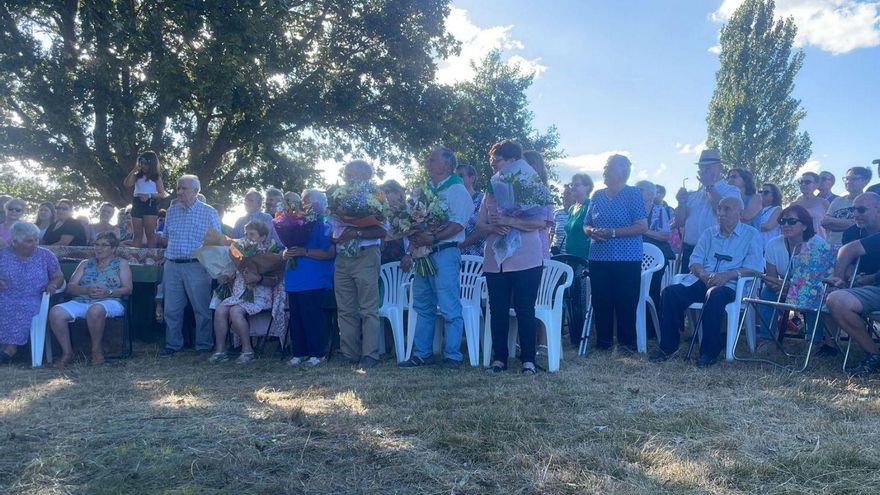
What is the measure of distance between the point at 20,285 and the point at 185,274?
1611 mm

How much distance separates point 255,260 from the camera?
7535 mm

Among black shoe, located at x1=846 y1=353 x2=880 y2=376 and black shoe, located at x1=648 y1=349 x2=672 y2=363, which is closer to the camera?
black shoe, located at x1=846 y1=353 x2=880 y2=376

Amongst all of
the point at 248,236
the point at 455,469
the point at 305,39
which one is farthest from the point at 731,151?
the point at 455,469

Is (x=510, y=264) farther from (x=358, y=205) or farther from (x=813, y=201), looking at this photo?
(x=813, y=201)

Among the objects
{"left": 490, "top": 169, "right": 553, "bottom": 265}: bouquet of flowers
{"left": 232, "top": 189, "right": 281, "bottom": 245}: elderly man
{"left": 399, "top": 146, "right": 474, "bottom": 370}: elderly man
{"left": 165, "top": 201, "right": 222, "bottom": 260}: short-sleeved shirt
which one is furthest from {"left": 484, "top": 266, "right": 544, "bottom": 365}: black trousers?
{"left": 165, "top": 201, "right": 222, "bottom": 260}: short-sleeved shirt

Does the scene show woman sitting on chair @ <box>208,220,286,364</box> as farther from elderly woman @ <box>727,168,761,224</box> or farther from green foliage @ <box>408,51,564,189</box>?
green foliage @ <box>408,51,564,189</box>

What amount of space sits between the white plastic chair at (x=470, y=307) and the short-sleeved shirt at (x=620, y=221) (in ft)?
3.71

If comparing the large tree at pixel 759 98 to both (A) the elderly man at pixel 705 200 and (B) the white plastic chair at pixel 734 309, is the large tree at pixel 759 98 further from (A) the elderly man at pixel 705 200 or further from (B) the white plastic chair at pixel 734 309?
(B) the white plastic chair at pixel 734 309

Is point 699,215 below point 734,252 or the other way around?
the other way around

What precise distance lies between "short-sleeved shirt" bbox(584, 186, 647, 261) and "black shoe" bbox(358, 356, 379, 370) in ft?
7.48

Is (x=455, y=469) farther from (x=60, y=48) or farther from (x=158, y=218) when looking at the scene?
(x=60, y=48)

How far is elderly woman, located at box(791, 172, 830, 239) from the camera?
8086 mm

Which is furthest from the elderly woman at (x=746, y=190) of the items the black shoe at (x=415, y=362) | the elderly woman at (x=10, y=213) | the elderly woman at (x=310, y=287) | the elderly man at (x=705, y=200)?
the elderly woman at (x=10, y=213)

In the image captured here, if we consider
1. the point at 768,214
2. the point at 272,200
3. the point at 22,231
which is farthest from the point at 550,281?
the point at 22,231
